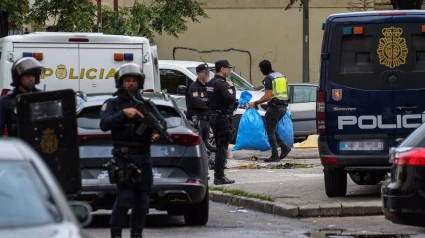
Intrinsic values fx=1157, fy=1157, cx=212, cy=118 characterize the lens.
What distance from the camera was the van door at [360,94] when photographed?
44.0 feet

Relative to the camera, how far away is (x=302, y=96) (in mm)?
25750

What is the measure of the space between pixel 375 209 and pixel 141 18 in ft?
59.3

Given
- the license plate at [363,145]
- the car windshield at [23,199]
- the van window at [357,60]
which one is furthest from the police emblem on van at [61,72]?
the car windshield at [23,199]

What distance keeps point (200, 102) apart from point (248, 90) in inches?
298

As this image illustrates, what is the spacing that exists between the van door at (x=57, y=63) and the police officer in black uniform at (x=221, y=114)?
1.95 metres

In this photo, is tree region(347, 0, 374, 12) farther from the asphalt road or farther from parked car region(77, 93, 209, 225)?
parked car region(77, 93, 209, 225)

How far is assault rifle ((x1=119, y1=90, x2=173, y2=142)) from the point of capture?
9727mm

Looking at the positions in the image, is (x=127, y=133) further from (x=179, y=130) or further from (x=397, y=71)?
(x=397, y=71)

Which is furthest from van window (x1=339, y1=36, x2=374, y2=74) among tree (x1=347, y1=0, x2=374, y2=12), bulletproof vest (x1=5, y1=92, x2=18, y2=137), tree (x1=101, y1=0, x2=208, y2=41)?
tree (x1=347, y1=0, x2=374, y2=12)

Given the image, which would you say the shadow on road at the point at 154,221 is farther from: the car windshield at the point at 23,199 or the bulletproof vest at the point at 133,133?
the car windshield at the point at 23,199

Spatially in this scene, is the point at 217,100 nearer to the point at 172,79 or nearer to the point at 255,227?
the point at 255,227

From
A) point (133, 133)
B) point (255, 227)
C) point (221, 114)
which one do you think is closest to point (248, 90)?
point (221, 114)

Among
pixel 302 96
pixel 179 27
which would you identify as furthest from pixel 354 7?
pixel 302 96

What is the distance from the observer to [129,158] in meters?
9.70
